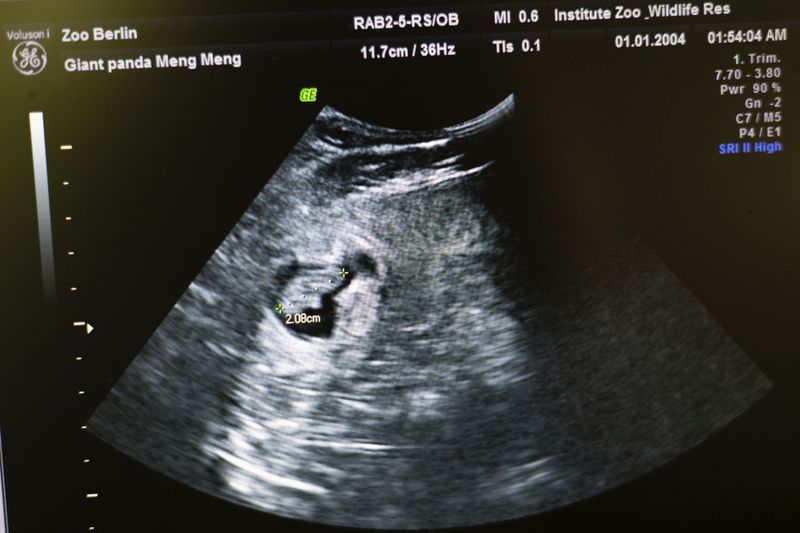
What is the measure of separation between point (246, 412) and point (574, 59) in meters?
0.72

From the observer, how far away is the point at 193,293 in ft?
3.92

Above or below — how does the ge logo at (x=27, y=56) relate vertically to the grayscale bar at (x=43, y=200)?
above

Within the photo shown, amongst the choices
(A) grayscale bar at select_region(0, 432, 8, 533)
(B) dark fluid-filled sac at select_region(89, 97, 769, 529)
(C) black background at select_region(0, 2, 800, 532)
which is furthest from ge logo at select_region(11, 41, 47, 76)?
(A) grayscale bar at select_region(0, 432, 8, 533)

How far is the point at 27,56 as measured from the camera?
1.16 metres

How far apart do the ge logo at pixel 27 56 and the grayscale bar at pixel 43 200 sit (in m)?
0.07

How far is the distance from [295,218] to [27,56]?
450 mm

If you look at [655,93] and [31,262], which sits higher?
[655,93]

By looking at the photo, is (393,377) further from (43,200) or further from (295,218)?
(43,200)

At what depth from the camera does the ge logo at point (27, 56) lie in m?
1.16

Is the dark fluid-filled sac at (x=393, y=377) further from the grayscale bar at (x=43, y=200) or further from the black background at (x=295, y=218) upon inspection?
the grayscale bar at (x=43, y=200)

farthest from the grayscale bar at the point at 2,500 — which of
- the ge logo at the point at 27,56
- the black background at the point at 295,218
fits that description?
the ge logo at the point at 27,56

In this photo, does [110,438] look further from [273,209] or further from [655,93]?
[655,93]

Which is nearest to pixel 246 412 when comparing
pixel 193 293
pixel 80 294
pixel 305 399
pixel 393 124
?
pixel 305 399

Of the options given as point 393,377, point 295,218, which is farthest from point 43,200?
point 393,377
